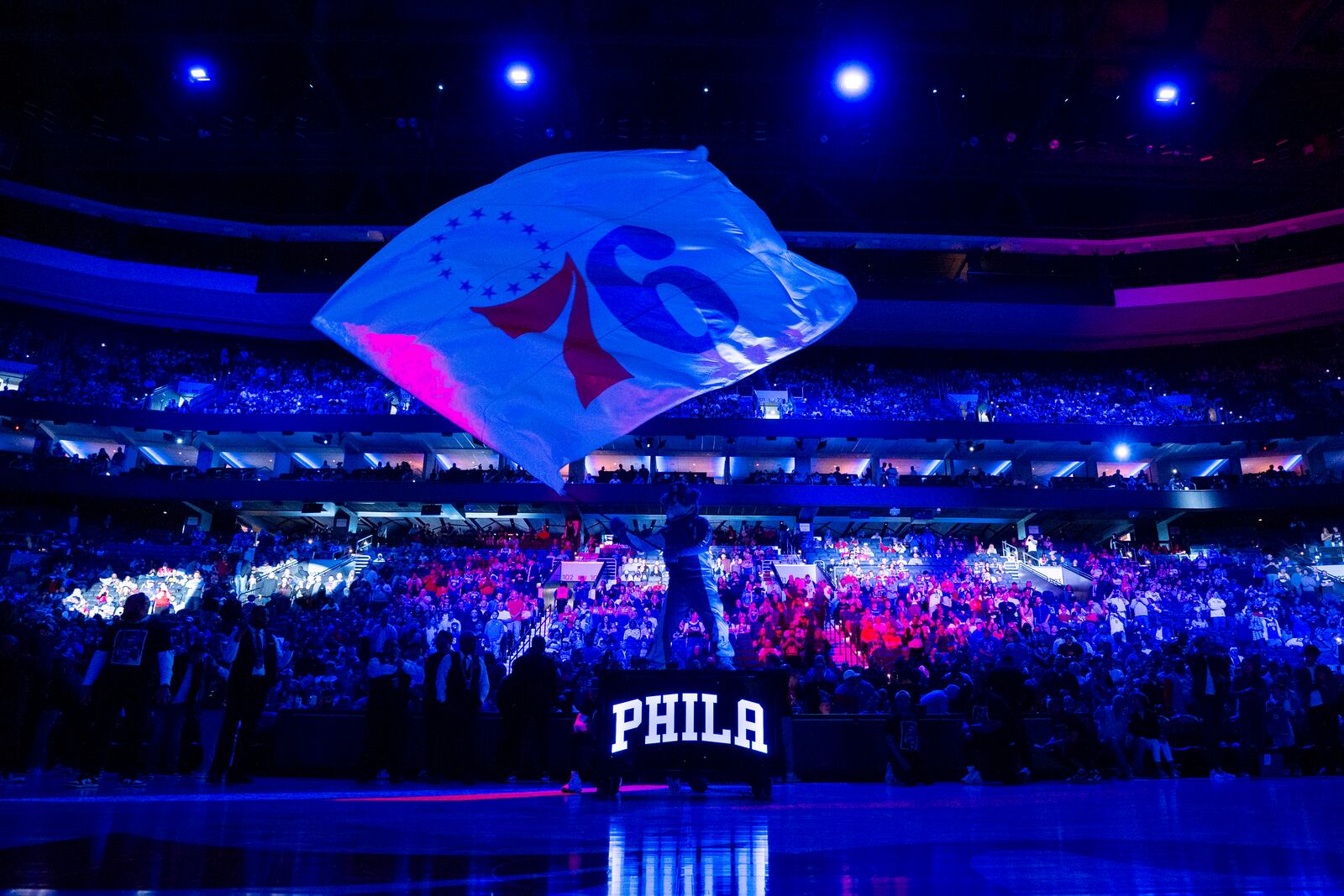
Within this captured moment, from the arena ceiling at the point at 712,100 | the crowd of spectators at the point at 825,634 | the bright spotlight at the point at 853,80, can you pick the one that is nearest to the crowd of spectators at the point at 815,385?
the crowd of spectators at the point at 825,634

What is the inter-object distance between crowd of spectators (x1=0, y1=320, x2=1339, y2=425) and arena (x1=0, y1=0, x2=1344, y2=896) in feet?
0.87

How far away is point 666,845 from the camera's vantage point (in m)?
4.24

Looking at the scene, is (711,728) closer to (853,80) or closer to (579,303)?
(579,303)

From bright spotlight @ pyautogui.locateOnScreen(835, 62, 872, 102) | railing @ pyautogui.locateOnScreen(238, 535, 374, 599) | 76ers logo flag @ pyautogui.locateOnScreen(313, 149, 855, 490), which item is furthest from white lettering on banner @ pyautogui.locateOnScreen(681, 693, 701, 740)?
bright spotlight @ pyautogui.locateOnScreen(835, 62, 872, 102)

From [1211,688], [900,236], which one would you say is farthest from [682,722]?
[900,236]

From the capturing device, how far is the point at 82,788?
7.37m

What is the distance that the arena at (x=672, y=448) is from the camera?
20.4 feet

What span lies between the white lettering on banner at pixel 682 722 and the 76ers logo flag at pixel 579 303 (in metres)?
2.56

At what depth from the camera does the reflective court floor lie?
9.91 ft

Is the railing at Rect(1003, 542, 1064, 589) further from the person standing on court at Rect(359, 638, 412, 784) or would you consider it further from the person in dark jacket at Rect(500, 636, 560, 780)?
the person standing on court at Rect(359, 638, 412, 784)

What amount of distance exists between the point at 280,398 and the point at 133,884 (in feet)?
120

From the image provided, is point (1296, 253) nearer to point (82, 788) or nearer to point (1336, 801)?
point (1336, 801)

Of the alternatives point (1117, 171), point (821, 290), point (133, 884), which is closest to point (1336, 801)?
point (821, 290)

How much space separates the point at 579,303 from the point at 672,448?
32302mm
